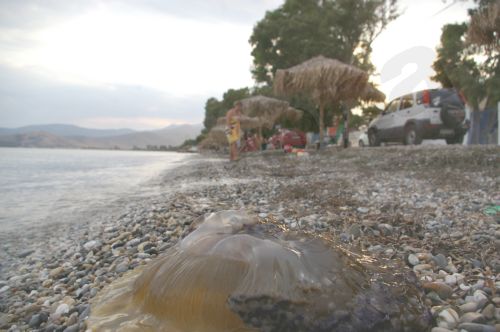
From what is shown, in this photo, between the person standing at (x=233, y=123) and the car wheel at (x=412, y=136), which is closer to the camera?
the car wheel at (x=412, y=136)

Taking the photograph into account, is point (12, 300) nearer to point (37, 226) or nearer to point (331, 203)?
point (37, 226)

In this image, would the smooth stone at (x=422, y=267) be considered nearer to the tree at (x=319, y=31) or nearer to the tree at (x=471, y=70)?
the tree at (x=471, y=70)

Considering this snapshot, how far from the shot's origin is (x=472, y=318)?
143 centimetres

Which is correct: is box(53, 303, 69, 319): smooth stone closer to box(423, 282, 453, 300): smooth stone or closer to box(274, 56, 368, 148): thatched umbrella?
box(423, 282, 453, 300): smooth stone

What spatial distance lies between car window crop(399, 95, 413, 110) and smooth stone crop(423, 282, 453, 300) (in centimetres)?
986

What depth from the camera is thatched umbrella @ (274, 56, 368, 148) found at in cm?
1212

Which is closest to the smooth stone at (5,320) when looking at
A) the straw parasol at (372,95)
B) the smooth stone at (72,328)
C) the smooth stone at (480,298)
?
the smooth stone at (72,328)

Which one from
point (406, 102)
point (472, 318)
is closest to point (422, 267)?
point (472, 318)

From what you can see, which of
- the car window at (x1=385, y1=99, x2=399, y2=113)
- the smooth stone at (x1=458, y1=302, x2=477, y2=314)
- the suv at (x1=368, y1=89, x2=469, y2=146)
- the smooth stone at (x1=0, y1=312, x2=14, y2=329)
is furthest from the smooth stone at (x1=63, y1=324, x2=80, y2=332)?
→ the car window at (x1=385, y1=99, x2=399, y2=113)

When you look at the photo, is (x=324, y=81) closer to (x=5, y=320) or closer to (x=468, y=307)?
(x=468, y=307)

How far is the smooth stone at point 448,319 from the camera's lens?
55.6 inches

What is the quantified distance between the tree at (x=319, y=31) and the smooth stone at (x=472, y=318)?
72.3ft

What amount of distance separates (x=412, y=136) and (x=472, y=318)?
10086mm

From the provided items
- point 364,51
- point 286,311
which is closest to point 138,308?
point 286,311
